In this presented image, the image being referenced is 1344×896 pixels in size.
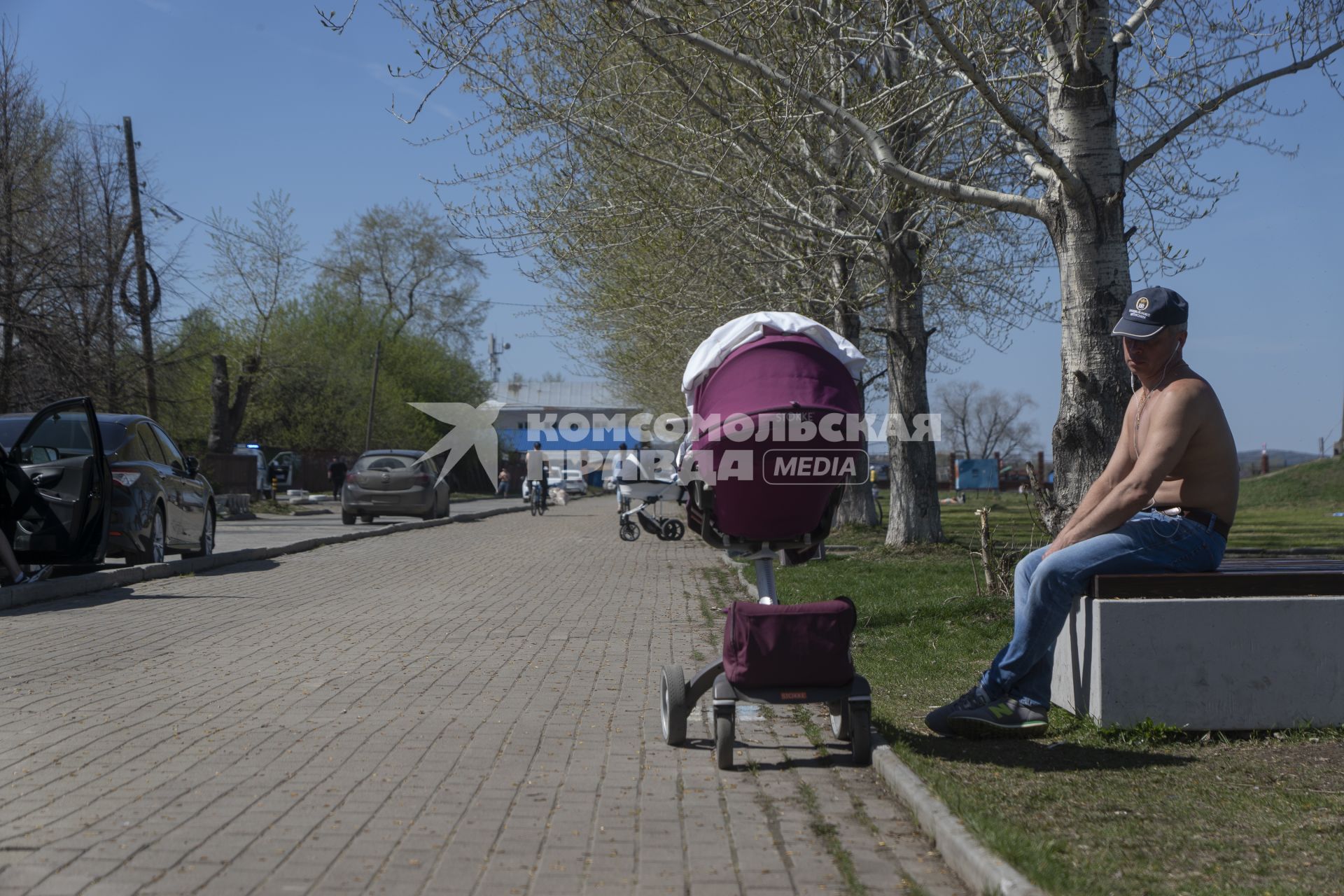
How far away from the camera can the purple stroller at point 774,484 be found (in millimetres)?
5445

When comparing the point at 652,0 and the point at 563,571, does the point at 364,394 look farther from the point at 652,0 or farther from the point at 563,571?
the point at 652,0

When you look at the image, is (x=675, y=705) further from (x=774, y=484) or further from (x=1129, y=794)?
(x=1129, y=794)

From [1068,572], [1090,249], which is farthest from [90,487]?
[1068,572]

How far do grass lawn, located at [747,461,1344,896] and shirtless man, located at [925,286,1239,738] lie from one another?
0.64 ft

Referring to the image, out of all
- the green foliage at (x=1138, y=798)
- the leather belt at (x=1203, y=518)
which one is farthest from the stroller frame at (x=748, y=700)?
the leather belt at (x=1203, y=518)

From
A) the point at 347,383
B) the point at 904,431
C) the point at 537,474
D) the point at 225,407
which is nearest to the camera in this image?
the point at 904,431

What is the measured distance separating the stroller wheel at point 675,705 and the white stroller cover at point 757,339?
1.23 m

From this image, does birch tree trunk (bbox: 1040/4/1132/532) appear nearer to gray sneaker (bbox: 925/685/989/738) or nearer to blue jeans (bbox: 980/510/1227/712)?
blue jeans (bbox: 980/510/1227/712)

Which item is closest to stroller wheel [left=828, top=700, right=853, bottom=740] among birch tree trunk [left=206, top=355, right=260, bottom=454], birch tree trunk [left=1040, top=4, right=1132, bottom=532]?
birch tree trunk [left=1040, top=4, right=1132, bottom=532]

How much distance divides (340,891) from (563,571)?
13.1 metres

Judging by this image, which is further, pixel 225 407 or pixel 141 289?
pixel 225 407

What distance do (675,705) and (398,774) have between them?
1.29 meters

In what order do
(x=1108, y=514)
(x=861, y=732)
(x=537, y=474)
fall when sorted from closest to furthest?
(x=861, y=732), (x=1108, y=514), (x=537, y=474)

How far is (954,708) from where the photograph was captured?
5961 mm
